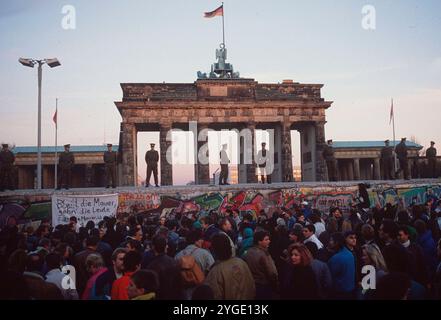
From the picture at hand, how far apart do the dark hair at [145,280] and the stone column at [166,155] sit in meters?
29.1

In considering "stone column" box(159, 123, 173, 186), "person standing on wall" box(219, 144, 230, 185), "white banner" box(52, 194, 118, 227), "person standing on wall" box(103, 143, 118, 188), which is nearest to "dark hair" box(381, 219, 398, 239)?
"white banner" box(52, 194, 118, 227)

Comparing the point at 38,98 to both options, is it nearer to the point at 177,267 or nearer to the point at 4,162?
the point at 4,162

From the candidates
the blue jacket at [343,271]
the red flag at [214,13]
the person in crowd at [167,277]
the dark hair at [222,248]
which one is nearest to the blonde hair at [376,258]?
the blue jacket at [343,271]

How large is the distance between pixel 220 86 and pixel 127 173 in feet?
34.5

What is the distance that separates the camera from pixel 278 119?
36406 millimetres

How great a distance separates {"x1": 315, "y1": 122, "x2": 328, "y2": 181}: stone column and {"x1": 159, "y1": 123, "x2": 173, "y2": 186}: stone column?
12.1 meters

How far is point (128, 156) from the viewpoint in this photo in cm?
3388

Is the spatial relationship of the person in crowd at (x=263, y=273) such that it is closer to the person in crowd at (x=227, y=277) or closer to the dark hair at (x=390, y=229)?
the person in crowd at (x=227, y=277)

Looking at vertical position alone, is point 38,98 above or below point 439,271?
above

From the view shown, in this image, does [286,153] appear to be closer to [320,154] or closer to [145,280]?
[320,154]

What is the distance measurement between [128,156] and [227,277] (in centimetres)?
2948

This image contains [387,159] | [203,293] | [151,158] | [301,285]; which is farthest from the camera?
[387,159]

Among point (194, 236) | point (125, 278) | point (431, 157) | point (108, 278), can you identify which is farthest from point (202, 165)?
point (125, 278)
